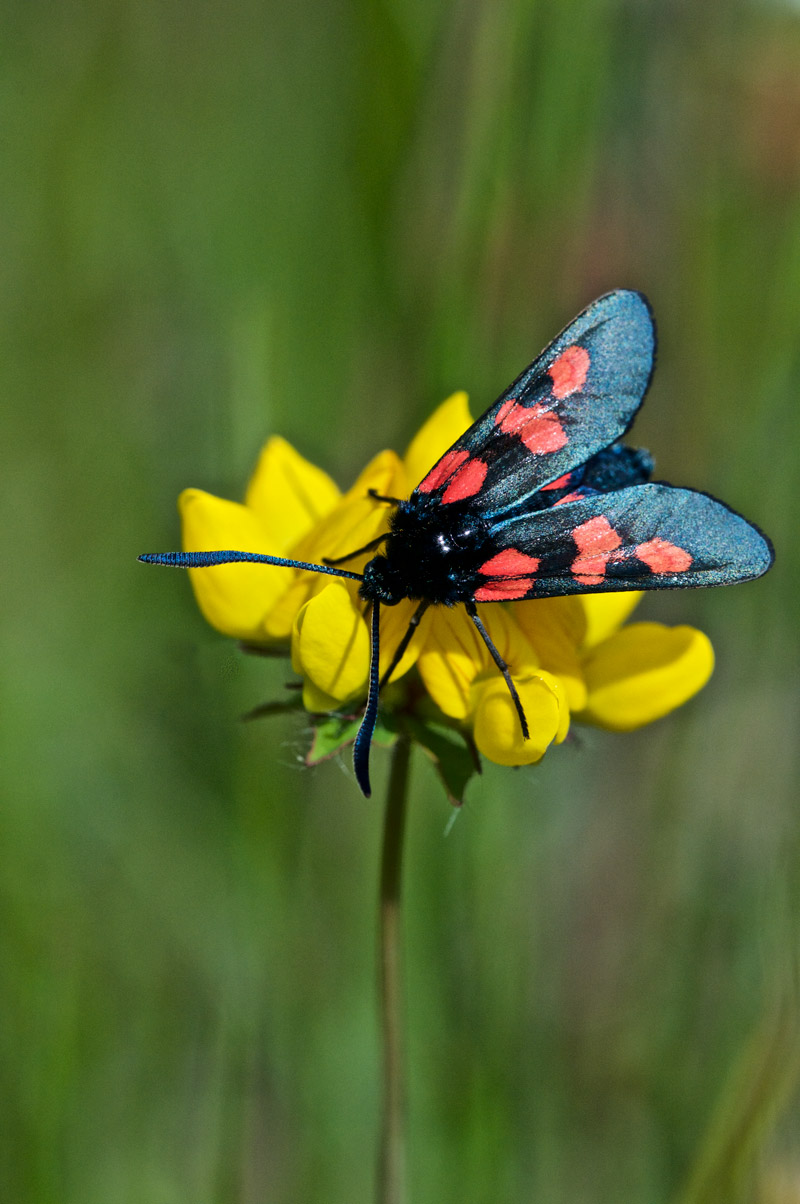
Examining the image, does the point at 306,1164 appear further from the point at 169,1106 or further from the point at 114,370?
the point at 114,370

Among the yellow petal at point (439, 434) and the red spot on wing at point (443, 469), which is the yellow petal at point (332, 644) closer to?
the red spot on wing at point (443, 469)

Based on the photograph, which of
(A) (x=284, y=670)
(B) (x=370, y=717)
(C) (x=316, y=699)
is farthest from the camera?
(A) (x=284, y=670)

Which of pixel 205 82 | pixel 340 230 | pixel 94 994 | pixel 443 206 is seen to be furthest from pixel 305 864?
pixel 205 82

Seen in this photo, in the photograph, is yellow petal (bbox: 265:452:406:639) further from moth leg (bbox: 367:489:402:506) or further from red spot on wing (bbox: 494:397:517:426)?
red spot on wing (bbox: 494:397:517:426)

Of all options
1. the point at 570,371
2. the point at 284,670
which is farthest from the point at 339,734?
the point at 284,670

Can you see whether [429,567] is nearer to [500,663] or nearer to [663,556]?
[500,663]

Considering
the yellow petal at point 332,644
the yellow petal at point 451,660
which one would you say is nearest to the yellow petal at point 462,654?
the yellow petal at point 451,660

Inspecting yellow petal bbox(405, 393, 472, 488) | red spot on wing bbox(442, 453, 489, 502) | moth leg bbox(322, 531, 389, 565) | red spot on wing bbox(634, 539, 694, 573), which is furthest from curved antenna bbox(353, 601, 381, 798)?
red spot on wing bbox(634, 539, 694, 573)
